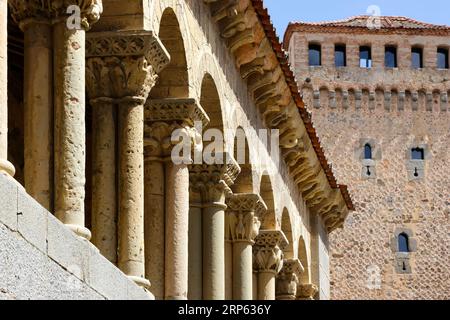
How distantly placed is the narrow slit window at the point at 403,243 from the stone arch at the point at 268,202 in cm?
2685

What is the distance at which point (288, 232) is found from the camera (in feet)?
93.1

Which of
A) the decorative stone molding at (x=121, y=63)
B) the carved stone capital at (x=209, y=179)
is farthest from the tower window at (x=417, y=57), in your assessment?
the decorative stone molding at (x=121, y=63)

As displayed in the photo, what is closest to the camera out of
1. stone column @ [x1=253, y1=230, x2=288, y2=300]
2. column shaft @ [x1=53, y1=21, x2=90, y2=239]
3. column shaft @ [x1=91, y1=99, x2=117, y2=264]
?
column shaft @ [x1=53, y1=21, x2=90, y2=239]

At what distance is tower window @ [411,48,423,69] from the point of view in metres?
56.1

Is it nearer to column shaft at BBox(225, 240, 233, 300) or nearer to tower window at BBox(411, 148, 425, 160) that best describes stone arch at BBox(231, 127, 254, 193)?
column shaft at BBox(225, 240, 233, 300)

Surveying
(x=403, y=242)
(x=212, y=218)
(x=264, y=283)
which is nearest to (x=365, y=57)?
(x=403, y=242)

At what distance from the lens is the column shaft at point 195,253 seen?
19.7 m

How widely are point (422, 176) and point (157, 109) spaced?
36.6 metres

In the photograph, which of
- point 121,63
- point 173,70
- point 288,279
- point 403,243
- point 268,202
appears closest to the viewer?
point 121,63

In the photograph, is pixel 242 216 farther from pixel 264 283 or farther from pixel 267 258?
pixel 264 283

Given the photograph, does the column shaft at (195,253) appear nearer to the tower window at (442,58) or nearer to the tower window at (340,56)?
the tower window at (340,56)

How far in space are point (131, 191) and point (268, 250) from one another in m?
10.7

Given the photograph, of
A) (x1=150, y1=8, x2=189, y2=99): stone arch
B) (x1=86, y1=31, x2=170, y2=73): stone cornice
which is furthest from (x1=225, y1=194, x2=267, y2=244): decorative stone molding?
(x1=86, y1=31, x2=170, y2=73): stone cornice

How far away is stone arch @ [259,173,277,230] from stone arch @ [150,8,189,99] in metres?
7.55
